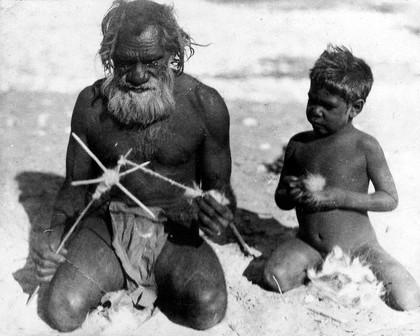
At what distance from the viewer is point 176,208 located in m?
3.23

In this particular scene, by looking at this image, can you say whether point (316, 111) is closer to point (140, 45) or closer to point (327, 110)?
point (327, 110)

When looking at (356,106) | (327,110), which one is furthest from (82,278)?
(356,106)

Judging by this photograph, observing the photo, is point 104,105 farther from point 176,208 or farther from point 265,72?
point 265,72

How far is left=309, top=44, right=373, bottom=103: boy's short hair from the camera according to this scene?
3104mm

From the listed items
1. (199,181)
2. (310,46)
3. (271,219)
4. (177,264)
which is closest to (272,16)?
(310,46)

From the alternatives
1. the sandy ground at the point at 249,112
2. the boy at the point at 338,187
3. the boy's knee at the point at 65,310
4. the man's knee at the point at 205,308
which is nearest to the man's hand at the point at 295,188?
the boy at the point at 338,187

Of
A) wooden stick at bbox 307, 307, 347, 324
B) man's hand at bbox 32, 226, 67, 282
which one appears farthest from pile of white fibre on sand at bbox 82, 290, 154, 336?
wooden stick at bbox 307, 307, 347, 324

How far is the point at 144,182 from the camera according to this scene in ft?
10.5

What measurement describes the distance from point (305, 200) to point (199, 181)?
0.57 meters

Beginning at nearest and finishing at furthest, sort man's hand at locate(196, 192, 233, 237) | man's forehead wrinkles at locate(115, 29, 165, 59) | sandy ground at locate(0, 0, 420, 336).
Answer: man's hand at locate(196, 192, 233, 237)
man's forehead wrinkles at locate(115, 29, 165, 59)
sandy ground at locate(0, 0, 420, 336)

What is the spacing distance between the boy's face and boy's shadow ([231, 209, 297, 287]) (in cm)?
84

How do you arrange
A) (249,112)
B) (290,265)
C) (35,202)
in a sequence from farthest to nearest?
(249,112)
(35,202)
(290,265)

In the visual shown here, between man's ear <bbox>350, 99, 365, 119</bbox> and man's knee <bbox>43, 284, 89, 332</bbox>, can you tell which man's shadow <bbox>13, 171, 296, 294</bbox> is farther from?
man's ear <bbox>350, 99, 365, 119</bbox>

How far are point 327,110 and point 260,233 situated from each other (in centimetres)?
99
